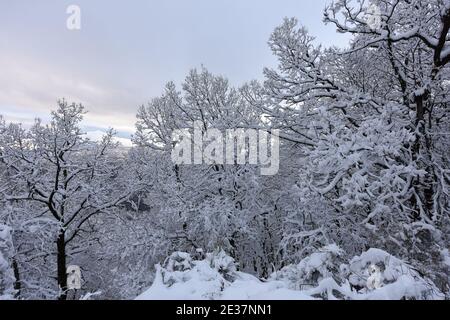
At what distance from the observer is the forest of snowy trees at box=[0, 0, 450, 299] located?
23.1 ft

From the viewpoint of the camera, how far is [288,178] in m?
15.3

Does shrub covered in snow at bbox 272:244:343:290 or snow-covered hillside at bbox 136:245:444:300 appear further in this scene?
shrub covered in snow at bbox 272:244:343:290

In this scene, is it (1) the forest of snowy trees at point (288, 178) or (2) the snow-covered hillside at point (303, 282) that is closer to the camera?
(2) the snow-covered hillside at point (303, 282)

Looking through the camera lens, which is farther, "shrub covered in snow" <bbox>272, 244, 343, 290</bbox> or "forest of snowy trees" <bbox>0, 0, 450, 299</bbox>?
"forest of snowy trees" <bbox>0, 0, 450, 299</bbox>

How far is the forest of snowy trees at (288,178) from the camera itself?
7.04 m

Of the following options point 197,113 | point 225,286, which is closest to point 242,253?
point 197,113

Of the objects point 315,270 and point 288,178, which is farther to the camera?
point 288,178

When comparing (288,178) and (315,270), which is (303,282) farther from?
(288,178)

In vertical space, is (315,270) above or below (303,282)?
above

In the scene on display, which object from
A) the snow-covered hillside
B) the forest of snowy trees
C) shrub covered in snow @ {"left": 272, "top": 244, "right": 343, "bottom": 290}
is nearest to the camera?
the snow-covered hillside

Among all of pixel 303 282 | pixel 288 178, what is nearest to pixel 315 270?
pixel 303 282

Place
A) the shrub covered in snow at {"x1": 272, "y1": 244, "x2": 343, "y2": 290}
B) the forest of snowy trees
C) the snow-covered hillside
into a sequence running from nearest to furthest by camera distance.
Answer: the snow-covered hillside < the shrub covered in snow at {"x1": 272, "y1": 244, "x2": 343, "y2": 290} < the forest of snowy trees
